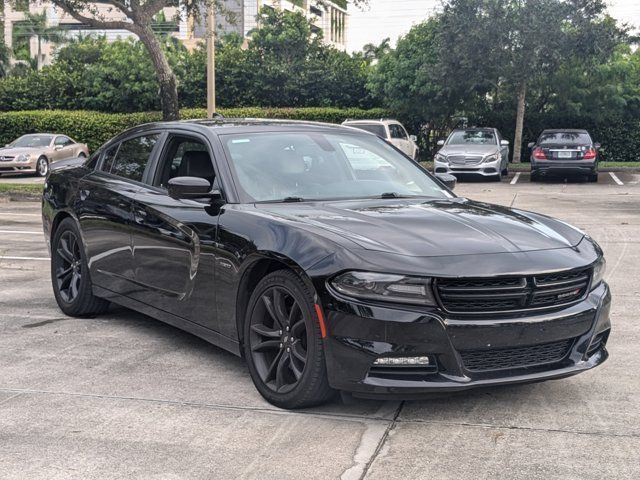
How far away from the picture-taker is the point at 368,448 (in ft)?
13.6

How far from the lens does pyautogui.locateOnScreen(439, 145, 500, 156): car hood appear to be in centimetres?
2509

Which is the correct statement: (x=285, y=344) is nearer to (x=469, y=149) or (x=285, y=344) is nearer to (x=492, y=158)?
(x=492, y=158)

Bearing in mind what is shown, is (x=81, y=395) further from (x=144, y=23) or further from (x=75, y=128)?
(x=75, y=128)

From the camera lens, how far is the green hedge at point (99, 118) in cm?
3516

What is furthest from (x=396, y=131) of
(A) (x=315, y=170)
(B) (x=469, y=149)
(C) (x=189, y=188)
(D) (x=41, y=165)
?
(C) (x=189, y=188)

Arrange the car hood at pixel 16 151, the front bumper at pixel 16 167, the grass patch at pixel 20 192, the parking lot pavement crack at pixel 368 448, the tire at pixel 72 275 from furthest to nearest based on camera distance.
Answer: the car hood at pixel 16 151 < the front bumper at pixel 16 167 < the grass patch at pixel 20 192 < the tire at pixel 72 275 < the parking lot pavement crack at pixel 368 448

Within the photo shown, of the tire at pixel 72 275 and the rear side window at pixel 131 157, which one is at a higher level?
the rear side window at pixel 131 157

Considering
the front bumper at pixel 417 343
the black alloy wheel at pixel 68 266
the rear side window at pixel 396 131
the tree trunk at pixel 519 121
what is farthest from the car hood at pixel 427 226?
the tree trunk at pixel 519 121

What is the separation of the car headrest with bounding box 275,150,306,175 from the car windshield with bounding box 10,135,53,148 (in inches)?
982

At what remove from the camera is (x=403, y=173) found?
20.0 feet

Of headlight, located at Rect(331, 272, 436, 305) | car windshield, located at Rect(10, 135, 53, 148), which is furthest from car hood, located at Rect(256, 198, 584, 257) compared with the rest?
car windshield, located at Rect(10, 135, 53, 148)

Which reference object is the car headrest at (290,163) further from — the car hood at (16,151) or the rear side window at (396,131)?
the car hood at (16,151)

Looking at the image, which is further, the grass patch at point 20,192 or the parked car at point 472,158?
the parked car at point 472,158

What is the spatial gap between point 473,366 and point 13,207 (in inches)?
622
